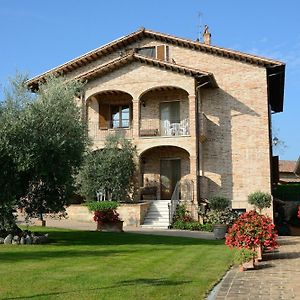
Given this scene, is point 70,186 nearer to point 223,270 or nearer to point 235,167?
point 223,270

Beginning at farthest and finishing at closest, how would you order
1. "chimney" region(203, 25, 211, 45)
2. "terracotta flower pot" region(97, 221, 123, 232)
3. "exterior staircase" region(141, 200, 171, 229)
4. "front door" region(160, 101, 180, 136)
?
"chimney" region(203, 25, 211, 45)
"front door" region(160, 101, 180, 136)
"exterior staircase" region(141, 200, 171, 229)
"terracotta flower pot" region(97, 221, 123, 232)

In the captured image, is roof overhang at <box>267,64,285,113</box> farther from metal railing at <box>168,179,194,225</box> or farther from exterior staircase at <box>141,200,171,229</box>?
exterior staircase at <box>141,200,171,229</box>

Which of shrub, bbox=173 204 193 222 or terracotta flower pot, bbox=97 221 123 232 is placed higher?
shrub, bbox=173 204 193 222

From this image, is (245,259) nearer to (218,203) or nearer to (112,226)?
(112,226)

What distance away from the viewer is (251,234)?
11.5m

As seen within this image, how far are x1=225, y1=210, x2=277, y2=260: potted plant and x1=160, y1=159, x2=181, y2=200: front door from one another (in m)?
14.9

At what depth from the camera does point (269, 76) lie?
27.0 metres

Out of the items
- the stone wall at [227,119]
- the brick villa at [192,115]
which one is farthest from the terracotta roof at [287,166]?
the stone wall at [227,119]

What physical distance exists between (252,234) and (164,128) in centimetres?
1548

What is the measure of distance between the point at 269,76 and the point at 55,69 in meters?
13.0

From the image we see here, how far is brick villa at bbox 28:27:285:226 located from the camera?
25.3 m

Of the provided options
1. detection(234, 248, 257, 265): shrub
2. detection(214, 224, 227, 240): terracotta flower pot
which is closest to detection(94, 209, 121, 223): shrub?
detection(214, 224, 227, 240): terracotta flower pot

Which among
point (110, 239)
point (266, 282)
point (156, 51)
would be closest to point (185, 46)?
point (156, 51)

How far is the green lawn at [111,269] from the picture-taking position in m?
7.56
